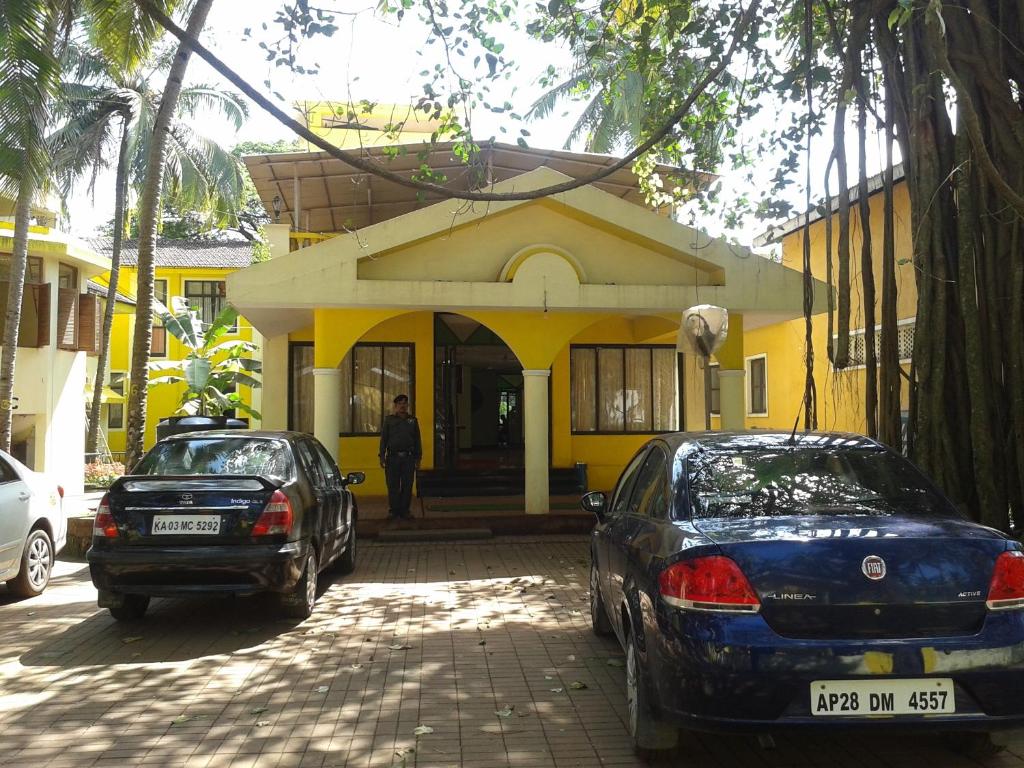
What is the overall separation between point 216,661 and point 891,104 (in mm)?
6562

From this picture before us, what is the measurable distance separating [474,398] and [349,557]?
13.9m

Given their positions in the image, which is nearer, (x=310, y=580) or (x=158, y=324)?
(x=310, y=580)

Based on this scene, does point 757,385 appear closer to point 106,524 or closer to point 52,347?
point 106,524

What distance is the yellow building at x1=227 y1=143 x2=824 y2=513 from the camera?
11250 millimetres

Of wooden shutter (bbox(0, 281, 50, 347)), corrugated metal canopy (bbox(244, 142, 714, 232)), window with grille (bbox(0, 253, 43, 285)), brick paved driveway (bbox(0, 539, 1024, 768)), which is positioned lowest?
brick paved driveway (bbox(0, 539, 1024, 768))

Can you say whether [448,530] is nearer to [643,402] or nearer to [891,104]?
[643,402]

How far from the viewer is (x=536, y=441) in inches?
485

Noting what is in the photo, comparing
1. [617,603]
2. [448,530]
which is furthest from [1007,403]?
[448,530]

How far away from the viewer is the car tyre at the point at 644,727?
12.8 ft

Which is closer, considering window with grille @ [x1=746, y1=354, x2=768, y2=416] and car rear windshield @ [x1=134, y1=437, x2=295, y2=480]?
car rear windshield @ [x1=134, y1=437, x2=295, y2=480]

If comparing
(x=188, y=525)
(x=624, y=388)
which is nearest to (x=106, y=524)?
(x=188, y=525)

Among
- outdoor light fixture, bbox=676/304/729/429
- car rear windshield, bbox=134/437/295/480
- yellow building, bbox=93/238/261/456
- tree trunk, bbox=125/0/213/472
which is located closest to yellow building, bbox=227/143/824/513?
tree trunk, bbox=125/0/213/472

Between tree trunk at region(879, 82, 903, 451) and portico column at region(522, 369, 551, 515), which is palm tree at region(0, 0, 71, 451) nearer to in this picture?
portico column at region(522, 369, 551, 515)

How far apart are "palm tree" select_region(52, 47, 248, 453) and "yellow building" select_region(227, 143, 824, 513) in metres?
9.13
